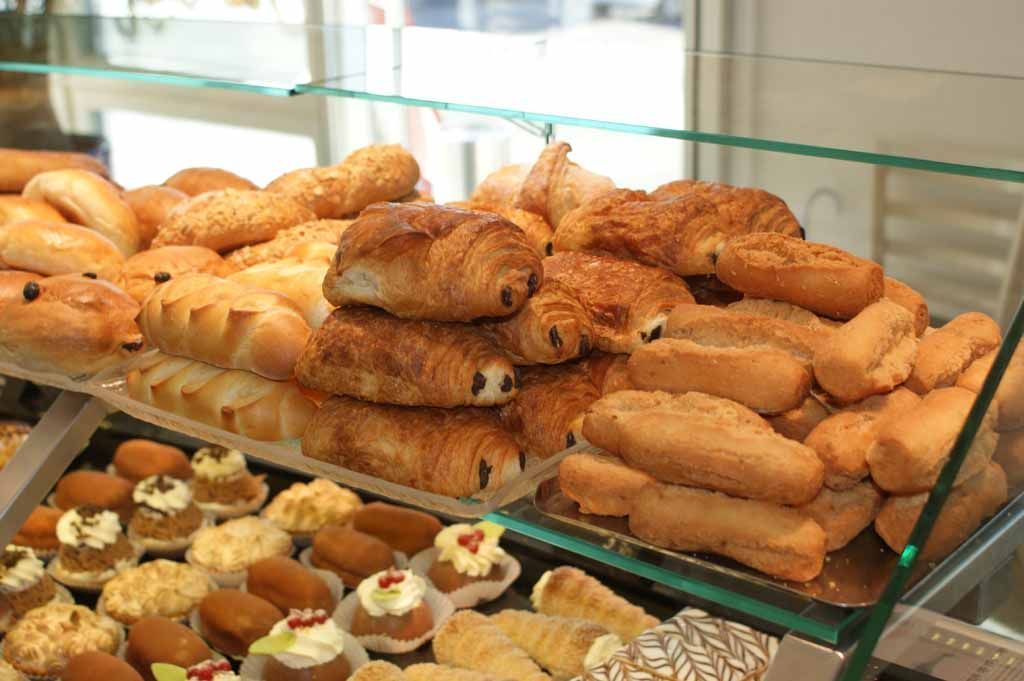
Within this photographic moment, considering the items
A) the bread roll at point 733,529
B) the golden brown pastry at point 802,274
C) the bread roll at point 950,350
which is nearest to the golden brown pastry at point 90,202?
the golden brown pastry at point 802,274

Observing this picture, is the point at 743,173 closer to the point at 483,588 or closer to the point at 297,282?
the point at 483,588

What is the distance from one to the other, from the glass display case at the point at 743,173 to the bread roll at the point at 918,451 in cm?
8

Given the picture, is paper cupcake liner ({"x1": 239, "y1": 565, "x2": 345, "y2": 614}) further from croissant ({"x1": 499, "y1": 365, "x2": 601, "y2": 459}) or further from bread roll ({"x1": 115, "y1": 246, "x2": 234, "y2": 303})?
croissant ({"x1": 499, "y1": 365, "x2": 601, "y2": 459})

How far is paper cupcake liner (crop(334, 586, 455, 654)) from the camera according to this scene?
254 cm

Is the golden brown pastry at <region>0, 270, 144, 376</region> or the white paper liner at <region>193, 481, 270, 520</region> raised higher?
the golden brown pastry at <region>0, 270, 144, 376</region>

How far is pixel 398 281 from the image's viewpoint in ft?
5.23

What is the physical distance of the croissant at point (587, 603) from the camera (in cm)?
246

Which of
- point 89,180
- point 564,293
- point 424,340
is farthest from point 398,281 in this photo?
point 89,180

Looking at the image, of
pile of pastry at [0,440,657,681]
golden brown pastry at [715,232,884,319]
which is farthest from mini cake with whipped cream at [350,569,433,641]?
→ golden brown pastry at [715,232,884,319]

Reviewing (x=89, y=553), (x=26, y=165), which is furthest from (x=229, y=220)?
(x=89, y=553)

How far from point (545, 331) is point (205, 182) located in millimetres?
1331

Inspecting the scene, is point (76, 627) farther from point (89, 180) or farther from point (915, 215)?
point (915, 215)

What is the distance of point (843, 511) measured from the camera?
1282mm

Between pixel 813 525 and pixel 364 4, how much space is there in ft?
14.3
